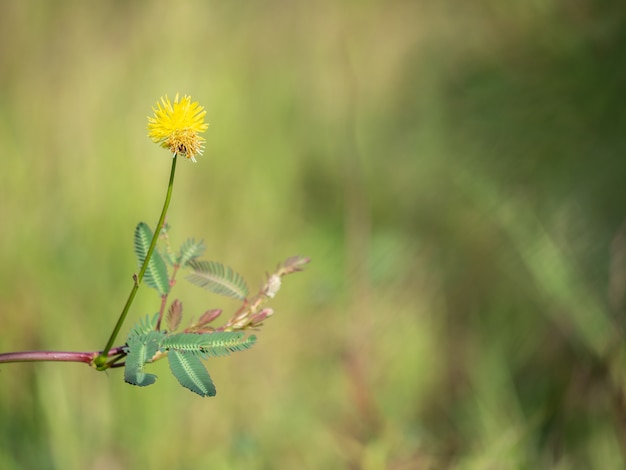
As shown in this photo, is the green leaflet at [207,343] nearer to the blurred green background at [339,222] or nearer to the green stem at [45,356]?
the green stem at [45,356]

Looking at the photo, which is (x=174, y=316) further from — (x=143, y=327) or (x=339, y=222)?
(x=339, y=222)

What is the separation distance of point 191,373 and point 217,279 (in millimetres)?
97

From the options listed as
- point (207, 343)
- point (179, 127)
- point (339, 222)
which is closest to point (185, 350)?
point (207, 343)

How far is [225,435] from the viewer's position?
1.34 metres

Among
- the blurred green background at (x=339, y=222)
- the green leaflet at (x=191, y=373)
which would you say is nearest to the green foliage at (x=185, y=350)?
the green leaflet at (x=191, y=373)

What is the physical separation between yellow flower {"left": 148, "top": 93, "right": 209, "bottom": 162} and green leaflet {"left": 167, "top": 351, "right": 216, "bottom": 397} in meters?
0.10

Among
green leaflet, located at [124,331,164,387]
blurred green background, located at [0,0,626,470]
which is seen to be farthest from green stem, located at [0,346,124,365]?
blurred green background, located at [0,0,626,470]

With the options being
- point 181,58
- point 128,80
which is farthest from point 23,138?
point 181,58

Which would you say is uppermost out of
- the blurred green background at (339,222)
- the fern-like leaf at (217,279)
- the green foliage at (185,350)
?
the blurred green background at (339,222)

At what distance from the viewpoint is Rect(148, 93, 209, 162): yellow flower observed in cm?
42

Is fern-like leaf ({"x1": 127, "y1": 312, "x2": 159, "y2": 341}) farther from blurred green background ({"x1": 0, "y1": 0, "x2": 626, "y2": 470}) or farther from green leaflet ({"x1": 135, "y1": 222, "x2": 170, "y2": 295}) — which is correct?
blurred green background ({"x1": 0, "y1": 0, "x2": 626, "y2": 470})

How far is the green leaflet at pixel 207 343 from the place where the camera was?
434mm

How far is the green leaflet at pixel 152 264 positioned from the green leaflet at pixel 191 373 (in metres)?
0.08

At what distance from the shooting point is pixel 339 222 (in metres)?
1.72
